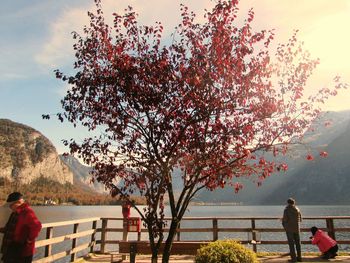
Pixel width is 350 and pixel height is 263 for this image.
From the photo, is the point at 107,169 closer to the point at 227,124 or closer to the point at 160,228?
the point at 160,228

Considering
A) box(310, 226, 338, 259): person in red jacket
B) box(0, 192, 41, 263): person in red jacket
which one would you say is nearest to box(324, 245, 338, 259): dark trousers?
box(310, 226, 338, 259): person in red jacket

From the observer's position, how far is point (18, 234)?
313 inches

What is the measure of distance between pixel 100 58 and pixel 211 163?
12.4 feet

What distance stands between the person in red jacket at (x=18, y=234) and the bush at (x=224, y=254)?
14.6 feet

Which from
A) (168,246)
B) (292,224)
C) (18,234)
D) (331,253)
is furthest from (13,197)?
(331,253)

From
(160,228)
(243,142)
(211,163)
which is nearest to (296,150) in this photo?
(243,142)

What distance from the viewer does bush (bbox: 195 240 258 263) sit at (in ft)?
34.1

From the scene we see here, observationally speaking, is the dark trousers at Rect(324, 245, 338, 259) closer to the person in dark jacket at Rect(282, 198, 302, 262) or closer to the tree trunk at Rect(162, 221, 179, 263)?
the person in dark jacket at Rect(282, 198, 302, 262)

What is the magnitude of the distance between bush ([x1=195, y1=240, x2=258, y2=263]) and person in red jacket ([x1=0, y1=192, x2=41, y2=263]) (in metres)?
4.46

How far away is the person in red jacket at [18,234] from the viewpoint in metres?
7.97

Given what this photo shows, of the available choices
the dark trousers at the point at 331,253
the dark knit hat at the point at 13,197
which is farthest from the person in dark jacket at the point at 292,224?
the dark knit hat at the point at 13,197

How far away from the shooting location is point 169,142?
9.72 meters

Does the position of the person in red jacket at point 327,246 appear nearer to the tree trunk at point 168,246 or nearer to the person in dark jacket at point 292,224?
the person in dark jacket at point 292,224

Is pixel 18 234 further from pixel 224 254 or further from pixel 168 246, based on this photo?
pixel 224 254
